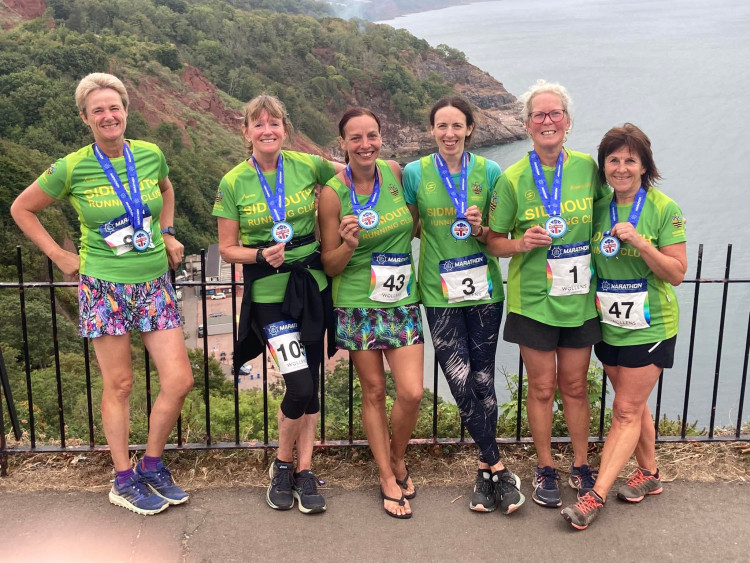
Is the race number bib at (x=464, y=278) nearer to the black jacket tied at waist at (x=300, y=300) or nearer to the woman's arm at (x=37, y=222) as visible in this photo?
the black jacket tied at waist at (x=300, y=300)

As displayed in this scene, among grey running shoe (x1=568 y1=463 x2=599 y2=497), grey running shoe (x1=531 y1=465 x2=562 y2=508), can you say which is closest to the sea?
grey running shoe (x1=568 y1=463 x2=599 y2=497)

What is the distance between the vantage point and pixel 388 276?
321 cm

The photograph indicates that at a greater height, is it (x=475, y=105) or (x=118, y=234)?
(x=475, y=105)

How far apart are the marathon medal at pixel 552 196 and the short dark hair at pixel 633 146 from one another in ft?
0.60

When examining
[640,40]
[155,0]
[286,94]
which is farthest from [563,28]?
[155,0]

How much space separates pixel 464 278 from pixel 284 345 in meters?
0.83

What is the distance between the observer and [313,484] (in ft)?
11.3

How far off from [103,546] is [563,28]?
145588 mm

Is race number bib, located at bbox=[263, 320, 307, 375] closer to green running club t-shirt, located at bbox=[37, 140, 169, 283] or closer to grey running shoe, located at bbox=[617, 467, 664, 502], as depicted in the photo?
green running club t-shirt, located at bbox=[37, 140, 169, 283]

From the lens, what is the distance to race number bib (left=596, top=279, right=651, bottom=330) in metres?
3.14

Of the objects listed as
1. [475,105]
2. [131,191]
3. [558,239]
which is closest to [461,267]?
[558,239]

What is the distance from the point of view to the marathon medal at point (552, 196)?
3096 mm

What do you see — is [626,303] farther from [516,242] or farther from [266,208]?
[266,208]

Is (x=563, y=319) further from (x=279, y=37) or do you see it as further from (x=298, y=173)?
(x=279, y=37)
